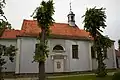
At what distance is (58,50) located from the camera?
29.7 metres

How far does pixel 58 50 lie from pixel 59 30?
4380mm

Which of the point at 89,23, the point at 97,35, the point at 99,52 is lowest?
the point at 99,52

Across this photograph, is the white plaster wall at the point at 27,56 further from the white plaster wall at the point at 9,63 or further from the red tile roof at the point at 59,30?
the white plaster wall at the point at 9,63

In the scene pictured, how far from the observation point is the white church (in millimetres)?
27953

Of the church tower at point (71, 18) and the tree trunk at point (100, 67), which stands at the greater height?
the church tower at point (71, 18)

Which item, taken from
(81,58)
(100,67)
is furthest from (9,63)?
(100,67)

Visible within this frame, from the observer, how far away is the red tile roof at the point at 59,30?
29.8 meters

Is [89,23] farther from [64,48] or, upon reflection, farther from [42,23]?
[64,48]

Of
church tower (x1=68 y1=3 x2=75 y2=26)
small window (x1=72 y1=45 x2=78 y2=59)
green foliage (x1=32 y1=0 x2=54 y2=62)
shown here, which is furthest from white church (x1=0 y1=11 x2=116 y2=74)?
green foliage (x1=32 y1=0 x2=54 y2=62)

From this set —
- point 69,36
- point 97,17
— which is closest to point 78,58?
point 69,36

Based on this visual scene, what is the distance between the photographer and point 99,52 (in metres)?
21.3

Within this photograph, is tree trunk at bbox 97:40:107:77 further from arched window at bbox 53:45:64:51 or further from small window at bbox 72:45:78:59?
arched window at bbox 53:45:64:51

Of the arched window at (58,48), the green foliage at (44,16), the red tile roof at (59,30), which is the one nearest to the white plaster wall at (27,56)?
the red tile roof at (59,30)

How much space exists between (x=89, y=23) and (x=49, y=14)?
17.2 feet
